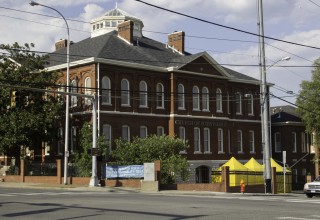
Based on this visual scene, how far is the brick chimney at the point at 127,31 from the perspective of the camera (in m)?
50.9

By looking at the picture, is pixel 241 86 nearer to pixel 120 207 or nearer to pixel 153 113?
pixel 153 113

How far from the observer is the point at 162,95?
4934cm

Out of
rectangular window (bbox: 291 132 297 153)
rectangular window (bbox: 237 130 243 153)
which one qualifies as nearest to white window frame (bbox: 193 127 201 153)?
rectangular window (bbox: 237 130 243 153)

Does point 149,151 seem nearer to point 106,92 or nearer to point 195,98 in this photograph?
point 106,92

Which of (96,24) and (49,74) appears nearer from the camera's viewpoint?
(49,74)

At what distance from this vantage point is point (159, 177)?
35.2 meters

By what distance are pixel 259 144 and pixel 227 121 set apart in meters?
6.86

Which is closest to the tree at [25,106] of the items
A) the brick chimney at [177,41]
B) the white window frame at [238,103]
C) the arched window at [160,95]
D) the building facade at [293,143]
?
the arched window at [160,95]

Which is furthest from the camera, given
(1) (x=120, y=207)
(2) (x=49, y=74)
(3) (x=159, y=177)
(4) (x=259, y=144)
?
(4) (x=259, y=144)

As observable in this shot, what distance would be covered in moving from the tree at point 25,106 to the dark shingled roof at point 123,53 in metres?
3.52

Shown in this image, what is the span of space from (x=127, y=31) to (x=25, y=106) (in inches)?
517

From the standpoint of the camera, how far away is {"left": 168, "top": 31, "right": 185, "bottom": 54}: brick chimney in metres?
55.7

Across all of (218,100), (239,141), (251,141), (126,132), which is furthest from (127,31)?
(251,141)

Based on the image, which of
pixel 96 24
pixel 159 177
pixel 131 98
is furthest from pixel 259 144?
pixel 159 177
